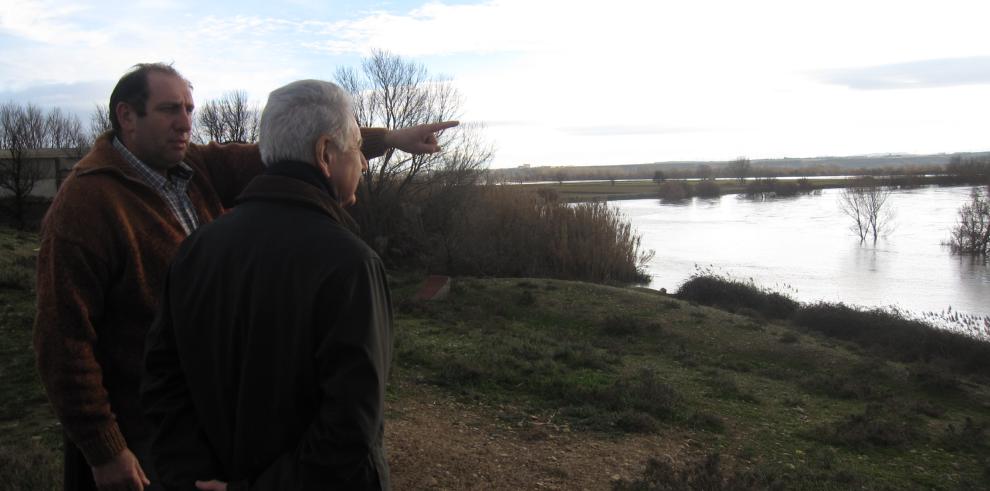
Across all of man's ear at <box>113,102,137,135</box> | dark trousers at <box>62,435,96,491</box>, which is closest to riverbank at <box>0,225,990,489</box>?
dark trousers at <box>62,435,96,491</box>

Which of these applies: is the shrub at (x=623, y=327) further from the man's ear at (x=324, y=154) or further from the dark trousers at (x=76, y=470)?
the man's ear at (x=324, y=154)

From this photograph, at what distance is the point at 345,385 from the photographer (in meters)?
1.50

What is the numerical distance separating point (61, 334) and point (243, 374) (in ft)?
2.39

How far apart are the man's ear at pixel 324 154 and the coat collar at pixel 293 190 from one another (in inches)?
1.0

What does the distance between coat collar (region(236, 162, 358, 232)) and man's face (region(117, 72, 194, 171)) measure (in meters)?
0.72

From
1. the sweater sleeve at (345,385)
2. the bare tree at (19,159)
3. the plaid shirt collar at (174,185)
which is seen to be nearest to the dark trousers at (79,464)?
the plaid shirt collar at (174,185)

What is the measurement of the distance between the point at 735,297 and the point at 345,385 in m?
19.3

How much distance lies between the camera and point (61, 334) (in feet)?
6.41

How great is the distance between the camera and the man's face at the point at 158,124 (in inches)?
87.8

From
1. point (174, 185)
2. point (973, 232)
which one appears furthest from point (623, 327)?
point (973, 232)

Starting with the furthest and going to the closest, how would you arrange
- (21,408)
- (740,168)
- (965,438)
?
(740,168) < (965,438) < (21,408)

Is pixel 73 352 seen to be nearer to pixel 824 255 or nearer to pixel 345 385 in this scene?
pixel 345 385

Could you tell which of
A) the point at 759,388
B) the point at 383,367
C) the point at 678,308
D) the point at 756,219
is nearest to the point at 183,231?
the point at 383,367

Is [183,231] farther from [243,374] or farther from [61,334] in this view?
[243,374]
